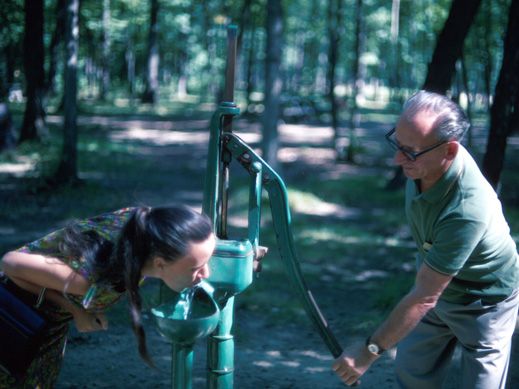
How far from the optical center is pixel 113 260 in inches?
73.9

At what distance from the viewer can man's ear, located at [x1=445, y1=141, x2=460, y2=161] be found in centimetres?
202

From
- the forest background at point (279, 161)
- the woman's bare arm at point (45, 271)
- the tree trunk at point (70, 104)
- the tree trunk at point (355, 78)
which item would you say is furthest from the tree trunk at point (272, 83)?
the woman's bare arm at point (45, 271)

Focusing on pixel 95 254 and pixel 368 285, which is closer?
pixel 95 254

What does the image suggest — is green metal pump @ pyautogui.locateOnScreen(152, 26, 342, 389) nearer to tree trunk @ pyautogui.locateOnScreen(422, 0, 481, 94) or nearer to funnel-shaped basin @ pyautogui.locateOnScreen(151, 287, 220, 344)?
funnel-shaped basin @ pyautogui.locateOnScreen(151, 287, 220, 344)

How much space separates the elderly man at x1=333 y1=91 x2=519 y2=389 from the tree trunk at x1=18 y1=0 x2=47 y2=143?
11.2 m

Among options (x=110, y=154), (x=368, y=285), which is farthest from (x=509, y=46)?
(x=110, y=154)

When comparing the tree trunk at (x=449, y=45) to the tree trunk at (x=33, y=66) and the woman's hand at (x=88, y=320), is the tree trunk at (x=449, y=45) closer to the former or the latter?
the woman's hand at (x=88, y=320)

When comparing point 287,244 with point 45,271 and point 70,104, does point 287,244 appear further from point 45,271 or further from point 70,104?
point 70,104

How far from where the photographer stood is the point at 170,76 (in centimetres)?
5359

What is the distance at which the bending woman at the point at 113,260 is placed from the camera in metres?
1.85

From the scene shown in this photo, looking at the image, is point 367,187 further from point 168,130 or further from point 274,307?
point 168,130

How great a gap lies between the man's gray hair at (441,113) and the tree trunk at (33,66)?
1130cm

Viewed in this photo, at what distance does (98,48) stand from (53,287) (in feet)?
117

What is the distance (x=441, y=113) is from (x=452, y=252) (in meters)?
0.43
